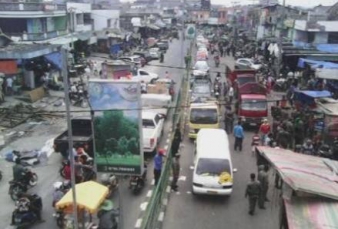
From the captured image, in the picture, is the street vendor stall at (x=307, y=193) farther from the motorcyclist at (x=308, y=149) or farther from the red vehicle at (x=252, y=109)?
the red vehicle at (x=252, y=109)

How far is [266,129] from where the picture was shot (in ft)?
64.8

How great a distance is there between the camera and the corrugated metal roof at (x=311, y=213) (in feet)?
26.9

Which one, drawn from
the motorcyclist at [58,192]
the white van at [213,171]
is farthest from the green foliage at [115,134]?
the white van at [213,171]

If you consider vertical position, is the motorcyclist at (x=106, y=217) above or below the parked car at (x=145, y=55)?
above

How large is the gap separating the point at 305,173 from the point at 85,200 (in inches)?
207

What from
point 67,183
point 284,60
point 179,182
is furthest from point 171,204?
point 284,60

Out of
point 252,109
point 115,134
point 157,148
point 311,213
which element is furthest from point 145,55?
point 311,213

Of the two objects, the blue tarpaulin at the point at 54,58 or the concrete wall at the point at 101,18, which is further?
the concrete wall at the point at 101,18

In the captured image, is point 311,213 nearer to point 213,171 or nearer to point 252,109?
point 213,171

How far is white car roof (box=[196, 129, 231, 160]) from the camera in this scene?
15242 millimetres

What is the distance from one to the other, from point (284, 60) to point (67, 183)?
25.7m

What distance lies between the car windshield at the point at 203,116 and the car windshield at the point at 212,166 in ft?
21.4

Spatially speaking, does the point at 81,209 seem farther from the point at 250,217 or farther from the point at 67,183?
the point at 250,217

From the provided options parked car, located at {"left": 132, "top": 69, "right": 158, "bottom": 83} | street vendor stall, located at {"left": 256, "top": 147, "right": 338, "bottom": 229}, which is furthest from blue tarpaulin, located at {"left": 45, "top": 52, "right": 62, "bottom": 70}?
street vendor stall, located at {"left": 256, "top": 147, "right": 338, "bottom": 229}
